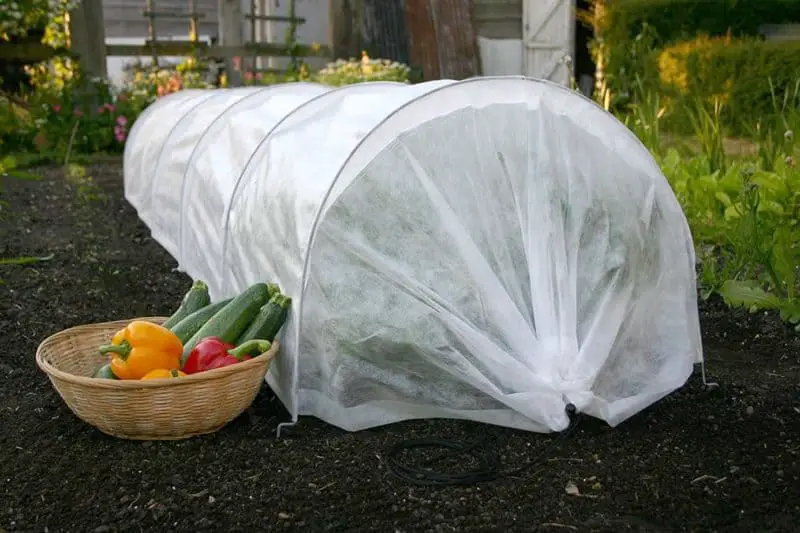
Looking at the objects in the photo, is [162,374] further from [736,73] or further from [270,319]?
[736,73]

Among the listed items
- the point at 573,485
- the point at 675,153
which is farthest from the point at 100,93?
the point at 573,485

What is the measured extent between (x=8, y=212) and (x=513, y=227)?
14.4 ft

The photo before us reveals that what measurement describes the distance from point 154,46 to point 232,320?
8120 millimetres

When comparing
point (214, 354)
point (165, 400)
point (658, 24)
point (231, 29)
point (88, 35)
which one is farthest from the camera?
point (231, 29)

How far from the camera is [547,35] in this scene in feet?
33.9

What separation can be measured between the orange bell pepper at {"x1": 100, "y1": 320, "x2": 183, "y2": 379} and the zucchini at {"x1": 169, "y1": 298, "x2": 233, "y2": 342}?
0.26m

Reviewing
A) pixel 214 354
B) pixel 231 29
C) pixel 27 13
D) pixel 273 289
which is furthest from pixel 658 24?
pixel 214 354

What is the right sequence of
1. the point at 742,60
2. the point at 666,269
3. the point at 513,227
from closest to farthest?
the point at 513,227 → the point at 666,269 → the point at 742,60

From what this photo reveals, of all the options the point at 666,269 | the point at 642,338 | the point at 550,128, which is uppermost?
the point at 550,128

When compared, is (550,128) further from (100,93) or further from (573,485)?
(100,93)

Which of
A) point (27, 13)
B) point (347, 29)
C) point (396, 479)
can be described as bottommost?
point (396, 479)

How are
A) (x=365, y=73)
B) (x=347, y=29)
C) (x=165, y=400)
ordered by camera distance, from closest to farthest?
(x=165, y=400)
(x=365, y=73)
(x=347, y=29)

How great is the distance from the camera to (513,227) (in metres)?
2.93

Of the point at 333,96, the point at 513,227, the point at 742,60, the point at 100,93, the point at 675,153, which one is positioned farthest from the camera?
the point at 100,93
